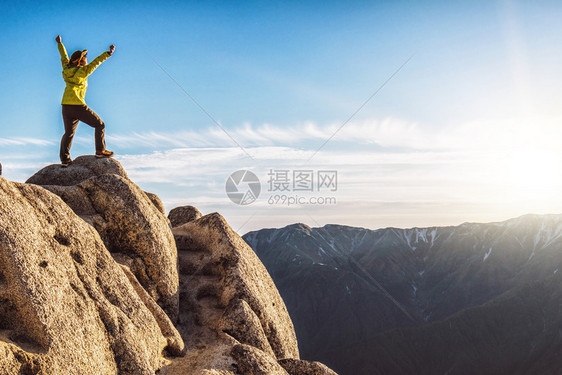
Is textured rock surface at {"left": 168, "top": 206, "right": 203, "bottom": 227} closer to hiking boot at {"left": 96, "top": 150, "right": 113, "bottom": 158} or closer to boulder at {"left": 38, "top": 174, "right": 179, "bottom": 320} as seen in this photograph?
hiking boot at {"left": 96, "top": 150, "right": 113, "bottom": 158}

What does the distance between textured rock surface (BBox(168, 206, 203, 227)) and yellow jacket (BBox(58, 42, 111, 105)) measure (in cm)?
1243

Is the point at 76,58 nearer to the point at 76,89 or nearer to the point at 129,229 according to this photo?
the point at 76,89

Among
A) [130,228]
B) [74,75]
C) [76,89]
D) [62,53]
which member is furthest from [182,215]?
[62,53]

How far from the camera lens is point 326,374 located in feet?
68.2

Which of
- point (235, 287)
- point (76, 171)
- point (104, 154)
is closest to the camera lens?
point (235, 287)

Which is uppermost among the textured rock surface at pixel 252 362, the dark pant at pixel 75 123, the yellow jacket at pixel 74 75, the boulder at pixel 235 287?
the yellow jacket at pixel 74 75

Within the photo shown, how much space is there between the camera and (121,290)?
1708 cm

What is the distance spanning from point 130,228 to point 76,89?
6.72 m

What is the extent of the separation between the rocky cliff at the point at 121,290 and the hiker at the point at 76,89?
10.5 feet

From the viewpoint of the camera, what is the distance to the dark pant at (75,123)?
75.0 ft

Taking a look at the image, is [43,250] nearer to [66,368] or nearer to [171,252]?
[66,368]

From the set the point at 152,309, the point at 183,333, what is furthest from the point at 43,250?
the point at 183,333

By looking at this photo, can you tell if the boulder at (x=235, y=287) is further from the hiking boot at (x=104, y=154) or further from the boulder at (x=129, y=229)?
the hiking boot at (x=104, y=154)

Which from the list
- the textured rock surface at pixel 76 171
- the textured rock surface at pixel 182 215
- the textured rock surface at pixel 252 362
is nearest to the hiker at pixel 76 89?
the textured rock surface at pixel 76 171
